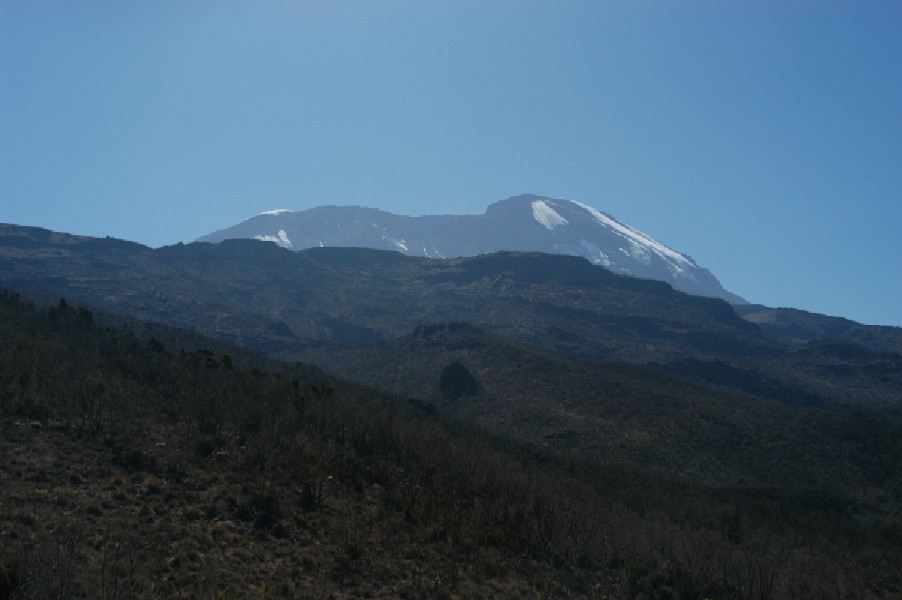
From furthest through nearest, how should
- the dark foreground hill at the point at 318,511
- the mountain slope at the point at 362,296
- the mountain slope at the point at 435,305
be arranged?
the mountain slope at the point at 362,296
the mountain slope at the point at 435,305
the dark foreground hill at the point at 318,511

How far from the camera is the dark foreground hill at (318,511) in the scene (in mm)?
15102

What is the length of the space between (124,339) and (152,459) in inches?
982

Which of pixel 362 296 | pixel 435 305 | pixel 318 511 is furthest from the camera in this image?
pixel 362 296

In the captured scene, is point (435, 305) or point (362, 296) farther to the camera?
point (362, 296)

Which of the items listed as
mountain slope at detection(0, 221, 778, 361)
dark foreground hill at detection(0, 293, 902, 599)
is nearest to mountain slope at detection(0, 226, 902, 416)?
mountain slope at detection(0, 221, 778, 361)

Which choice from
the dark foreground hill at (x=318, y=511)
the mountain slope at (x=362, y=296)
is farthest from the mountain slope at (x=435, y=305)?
the dark foreground hill at (x=318, y=511)

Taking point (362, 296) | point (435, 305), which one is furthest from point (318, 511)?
point (362, 296)

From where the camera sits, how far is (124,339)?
141ft

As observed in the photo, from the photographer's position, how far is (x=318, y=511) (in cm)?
1984

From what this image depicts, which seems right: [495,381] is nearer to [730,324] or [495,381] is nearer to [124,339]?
[124,339]

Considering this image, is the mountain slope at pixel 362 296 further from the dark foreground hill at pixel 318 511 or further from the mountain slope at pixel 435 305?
the dark foreground hill at pixel 318 511

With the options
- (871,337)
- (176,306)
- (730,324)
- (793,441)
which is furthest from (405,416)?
(871,337)

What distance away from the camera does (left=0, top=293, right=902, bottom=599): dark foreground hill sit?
15.1 meters

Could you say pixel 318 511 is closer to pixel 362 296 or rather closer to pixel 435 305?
pixel 435 305
